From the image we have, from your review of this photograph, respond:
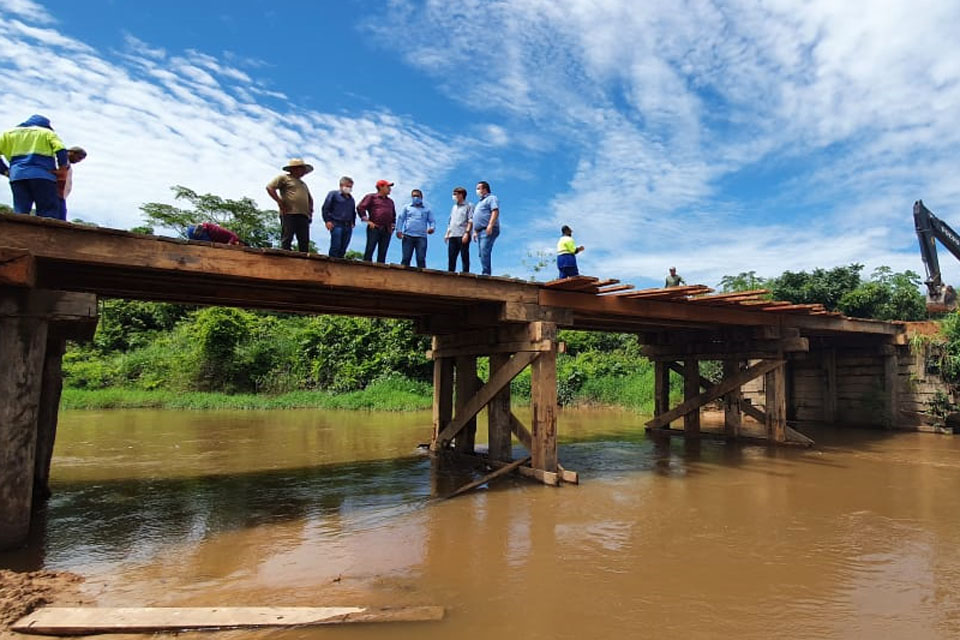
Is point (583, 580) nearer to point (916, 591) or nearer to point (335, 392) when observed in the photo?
point (916, 591)

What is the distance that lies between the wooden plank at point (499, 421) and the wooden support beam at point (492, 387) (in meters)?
0.29

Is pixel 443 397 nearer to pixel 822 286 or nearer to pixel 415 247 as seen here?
pixel 415 247

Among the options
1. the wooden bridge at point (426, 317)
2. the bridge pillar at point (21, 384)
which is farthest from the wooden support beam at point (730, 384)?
the bridge pillar at point (21, 384)

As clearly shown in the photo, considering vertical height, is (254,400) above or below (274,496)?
above

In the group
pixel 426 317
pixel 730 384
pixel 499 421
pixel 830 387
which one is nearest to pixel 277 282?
pixel 426 317

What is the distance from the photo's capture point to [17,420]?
17.0ft

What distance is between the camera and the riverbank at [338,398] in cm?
2185

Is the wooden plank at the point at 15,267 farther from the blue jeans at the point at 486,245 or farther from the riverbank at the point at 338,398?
the riverbank at the point at 338,398

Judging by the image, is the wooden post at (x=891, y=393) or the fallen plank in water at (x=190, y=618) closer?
the fallen plank in water at (x=190, y=618)

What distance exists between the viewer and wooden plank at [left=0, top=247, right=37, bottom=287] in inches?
194

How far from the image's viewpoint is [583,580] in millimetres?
4762

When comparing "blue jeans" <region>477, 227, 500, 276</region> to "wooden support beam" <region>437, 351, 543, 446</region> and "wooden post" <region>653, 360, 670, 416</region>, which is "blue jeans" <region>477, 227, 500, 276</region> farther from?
"wooden post" <region>653, 360, 670, 416</region>

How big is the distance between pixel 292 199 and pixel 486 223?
2869 mm

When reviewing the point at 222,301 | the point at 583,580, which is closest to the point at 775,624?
the point at 583,580
